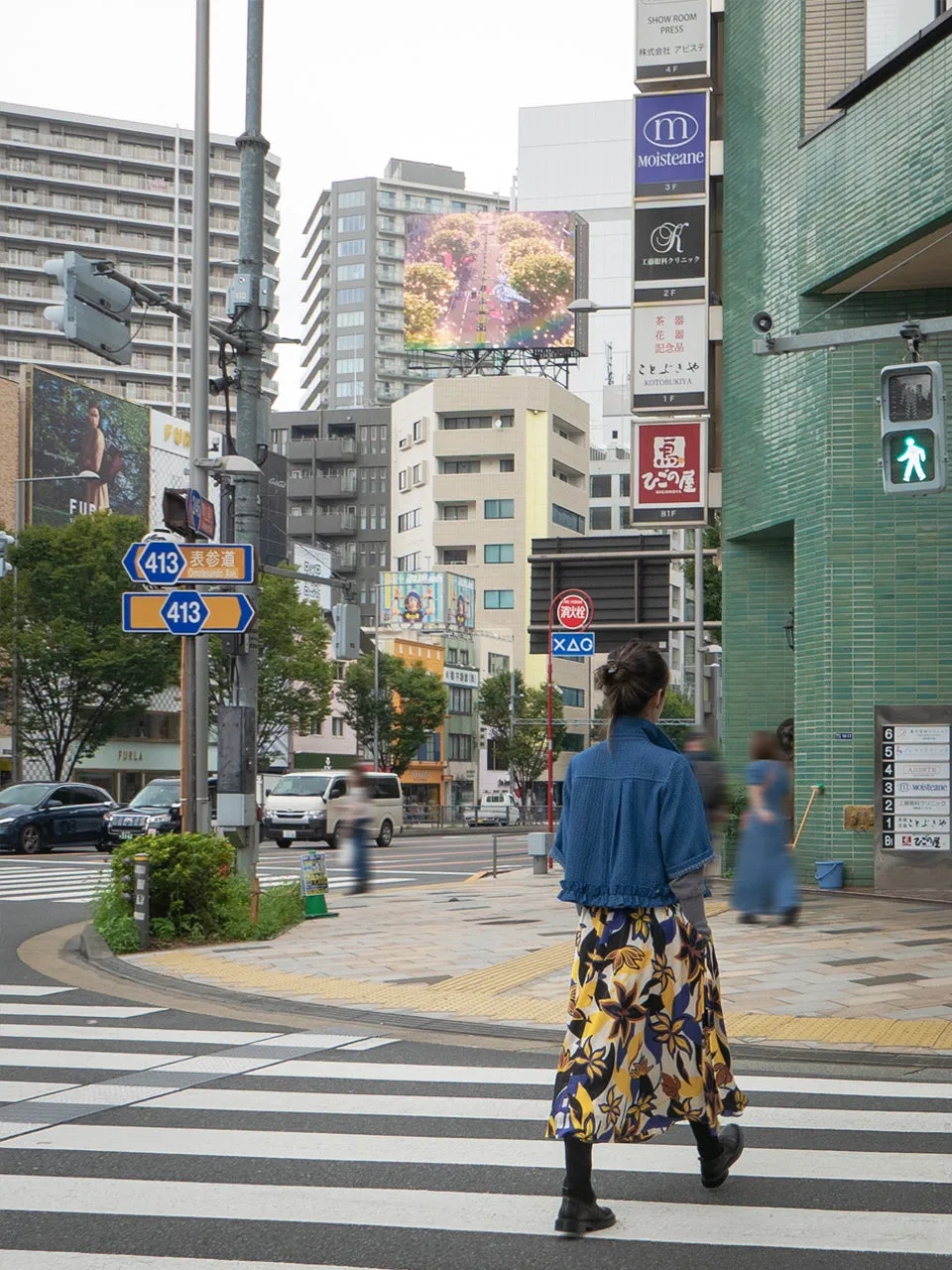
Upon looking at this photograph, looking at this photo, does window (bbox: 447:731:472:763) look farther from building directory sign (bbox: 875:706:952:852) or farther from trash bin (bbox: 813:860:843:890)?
building directory sign (bbox: 875:706:952:852)

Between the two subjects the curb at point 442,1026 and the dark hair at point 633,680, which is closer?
the dark hair at point 633,680

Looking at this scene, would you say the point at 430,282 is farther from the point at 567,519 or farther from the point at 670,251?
the point at 670,251

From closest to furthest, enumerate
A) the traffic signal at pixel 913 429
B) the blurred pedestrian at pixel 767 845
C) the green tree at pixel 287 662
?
the traffic signal at pixel 913 429 < the blurred pedestrian at pixel 767 845 < the green tree at pixel 287 662

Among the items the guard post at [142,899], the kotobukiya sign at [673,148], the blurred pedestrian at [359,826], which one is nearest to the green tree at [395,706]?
the blurred pedestrian at [359,826]

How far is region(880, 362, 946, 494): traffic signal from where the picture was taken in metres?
10.2

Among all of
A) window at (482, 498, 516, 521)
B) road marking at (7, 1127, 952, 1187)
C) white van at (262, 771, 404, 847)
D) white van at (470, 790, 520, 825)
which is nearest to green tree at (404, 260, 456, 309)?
window at (482, 498, 516, 521)

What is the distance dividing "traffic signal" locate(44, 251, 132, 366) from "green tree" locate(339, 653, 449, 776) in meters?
52.8

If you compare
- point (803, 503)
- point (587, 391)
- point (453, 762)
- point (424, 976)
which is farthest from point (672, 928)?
point (587, 391)

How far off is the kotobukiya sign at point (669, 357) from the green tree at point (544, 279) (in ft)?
216

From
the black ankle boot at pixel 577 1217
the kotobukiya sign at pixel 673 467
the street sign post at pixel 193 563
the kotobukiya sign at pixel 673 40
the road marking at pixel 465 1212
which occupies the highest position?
the kotobukiya sign at pixel 673 40

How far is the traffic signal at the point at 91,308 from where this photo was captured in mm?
12570

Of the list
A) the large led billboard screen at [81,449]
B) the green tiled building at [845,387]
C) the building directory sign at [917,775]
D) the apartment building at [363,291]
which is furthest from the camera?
the apartment building at [363,291]

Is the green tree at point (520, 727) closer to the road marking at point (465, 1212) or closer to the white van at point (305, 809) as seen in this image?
the white van at point (305, 809)

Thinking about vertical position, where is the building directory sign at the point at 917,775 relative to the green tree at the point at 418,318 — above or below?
below
